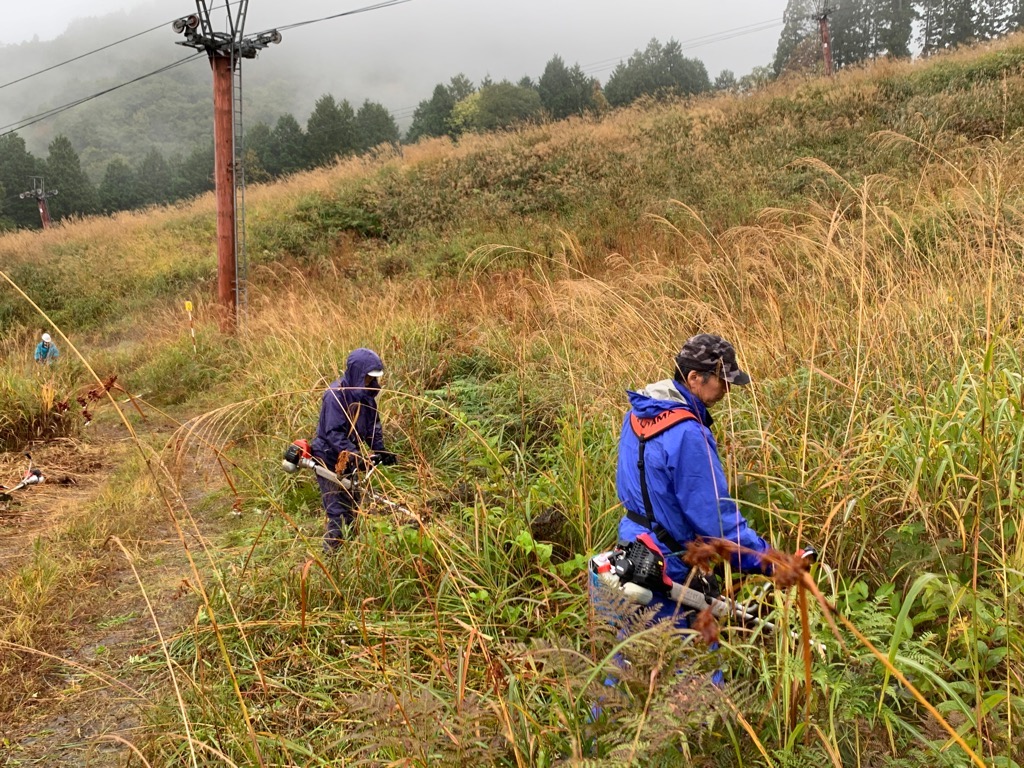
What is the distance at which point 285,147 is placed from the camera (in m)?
46.6

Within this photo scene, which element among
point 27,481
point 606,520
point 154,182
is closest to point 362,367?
point 606,520

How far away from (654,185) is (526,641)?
12590 millimetres

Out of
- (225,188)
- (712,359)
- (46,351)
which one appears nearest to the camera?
(712,359)

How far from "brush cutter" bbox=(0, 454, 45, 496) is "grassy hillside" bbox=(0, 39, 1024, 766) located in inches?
50.0

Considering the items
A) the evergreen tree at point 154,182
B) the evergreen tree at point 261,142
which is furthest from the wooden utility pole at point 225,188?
the evergreen tree at point 154,182

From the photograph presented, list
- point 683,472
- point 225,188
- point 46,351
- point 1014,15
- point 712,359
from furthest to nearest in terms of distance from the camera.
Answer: point 1014,15 → point 225,188 → point 46,351 → point 712,359 → point 683,472

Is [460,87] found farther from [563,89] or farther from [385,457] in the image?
[385,457]

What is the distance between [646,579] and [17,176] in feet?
202

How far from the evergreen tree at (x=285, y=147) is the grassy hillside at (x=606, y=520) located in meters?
40.8

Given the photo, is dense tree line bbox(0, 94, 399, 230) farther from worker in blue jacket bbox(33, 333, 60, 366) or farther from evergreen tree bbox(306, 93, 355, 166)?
worker in blue jacket bbox(33, 333, 60, 366)

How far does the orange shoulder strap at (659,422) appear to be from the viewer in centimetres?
219

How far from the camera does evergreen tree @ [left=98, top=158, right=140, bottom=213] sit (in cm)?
5238

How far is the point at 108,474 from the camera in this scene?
5.98 metres

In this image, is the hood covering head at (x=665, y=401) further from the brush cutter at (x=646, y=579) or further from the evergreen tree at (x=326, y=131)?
the evergreen tree at (x=326, y=131)
